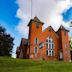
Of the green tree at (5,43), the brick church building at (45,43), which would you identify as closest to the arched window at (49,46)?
the brick church building at (45,43)

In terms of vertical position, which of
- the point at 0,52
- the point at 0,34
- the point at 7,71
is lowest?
the point at 7,71

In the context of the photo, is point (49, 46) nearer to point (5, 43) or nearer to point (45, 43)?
point (45, 43)

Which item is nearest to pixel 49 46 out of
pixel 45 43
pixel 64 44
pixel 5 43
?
pixel 45 43

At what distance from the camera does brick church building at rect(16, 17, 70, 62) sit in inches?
2203

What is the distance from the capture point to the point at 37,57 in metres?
54.8

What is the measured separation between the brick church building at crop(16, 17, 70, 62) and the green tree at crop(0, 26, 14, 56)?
17.3 feet

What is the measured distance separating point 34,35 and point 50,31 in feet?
20.6

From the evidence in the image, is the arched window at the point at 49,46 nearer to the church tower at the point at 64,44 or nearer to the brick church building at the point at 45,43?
the brick church building at the point at 45,43

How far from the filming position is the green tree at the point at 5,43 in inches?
2036

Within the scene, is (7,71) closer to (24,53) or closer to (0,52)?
(0,52)

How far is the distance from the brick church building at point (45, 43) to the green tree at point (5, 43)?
5279 mm

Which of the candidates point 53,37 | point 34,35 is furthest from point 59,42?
point 34,35

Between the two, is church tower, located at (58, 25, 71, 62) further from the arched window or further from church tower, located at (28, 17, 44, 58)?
church tower, located at (28, 17, 44, 58)

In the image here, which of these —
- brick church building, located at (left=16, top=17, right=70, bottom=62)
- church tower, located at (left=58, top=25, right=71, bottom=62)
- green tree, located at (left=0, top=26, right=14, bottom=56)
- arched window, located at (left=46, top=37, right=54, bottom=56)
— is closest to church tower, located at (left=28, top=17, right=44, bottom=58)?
brick church building, located at (left=16, top=17, right=70, bottom=62)
